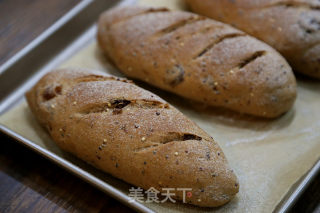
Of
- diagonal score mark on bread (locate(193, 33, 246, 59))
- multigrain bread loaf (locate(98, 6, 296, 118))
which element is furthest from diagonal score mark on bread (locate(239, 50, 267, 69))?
diagonal score mark on bread (locate(193, 33, 246, 59))

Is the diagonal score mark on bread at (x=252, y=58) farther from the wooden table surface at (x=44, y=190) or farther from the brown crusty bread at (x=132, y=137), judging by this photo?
the wooden table surface at (x=44, y=190)

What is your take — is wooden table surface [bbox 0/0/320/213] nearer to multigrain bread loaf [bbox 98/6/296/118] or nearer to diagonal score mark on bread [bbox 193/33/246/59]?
multigrain bread loaf [bbox 98/6/296/118]

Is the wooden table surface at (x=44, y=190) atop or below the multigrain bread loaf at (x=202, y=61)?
below

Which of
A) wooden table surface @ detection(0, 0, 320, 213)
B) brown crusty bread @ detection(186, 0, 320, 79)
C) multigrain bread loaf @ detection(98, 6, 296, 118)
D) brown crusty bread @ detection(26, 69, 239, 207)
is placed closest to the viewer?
brown crusty bread @ detection(26, 69, 239, 207)

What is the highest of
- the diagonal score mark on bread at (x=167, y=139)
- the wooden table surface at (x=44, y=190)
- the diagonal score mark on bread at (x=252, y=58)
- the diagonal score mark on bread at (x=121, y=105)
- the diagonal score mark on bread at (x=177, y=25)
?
the diagonal score mark on bread at (x=177, y=25)

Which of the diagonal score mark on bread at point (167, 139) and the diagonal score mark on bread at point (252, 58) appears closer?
the diagonal score mark on bread at point (167, 139)

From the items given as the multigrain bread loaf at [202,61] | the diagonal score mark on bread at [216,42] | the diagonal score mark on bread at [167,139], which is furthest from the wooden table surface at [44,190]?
the diagonal score mark on bread at [216,42]

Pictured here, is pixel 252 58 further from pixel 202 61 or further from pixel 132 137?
pixel 132 137
